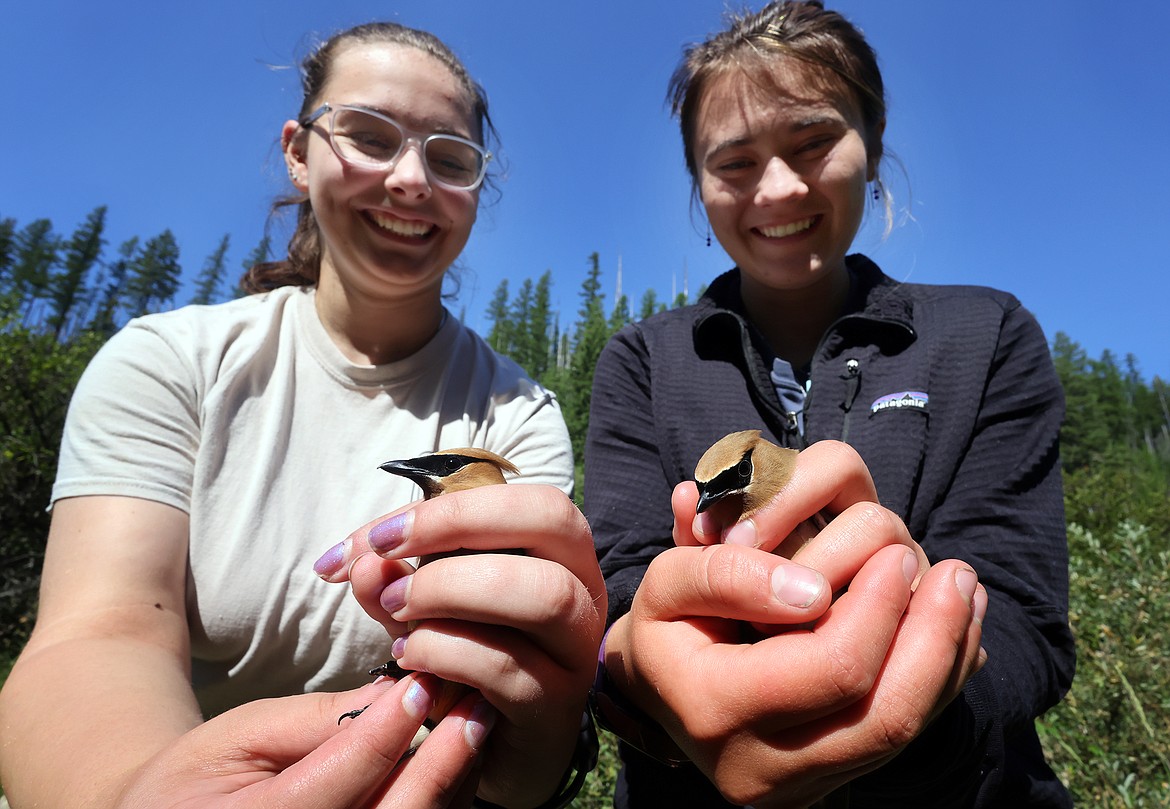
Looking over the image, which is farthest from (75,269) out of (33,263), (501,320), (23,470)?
(23,470)

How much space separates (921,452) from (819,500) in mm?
796

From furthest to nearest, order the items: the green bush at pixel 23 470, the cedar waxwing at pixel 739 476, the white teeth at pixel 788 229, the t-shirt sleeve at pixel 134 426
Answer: the green bush at pixel 23 470, the white teeth at pixel 788 229, the t-shirt sleeve at pixel 134 426, the cedar waxwing at pixel 739 476

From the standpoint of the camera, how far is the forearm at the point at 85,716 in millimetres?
1446

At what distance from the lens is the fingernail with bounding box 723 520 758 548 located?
154 centimetres

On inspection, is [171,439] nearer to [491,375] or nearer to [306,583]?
[306,583]

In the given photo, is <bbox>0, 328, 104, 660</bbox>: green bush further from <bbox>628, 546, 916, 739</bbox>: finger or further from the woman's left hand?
<bbox>628, 546, 916, 739</bbox>: finger

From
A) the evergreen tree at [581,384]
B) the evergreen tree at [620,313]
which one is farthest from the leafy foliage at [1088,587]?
the evergreen tree at [620,313]

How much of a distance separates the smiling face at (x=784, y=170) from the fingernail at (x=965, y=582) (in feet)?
4.77

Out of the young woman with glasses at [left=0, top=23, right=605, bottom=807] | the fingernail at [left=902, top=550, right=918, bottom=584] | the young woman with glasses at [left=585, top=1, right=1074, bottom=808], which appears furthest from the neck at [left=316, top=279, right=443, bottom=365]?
the fingernail at [left=902, top=550, right=918, bottom=584]

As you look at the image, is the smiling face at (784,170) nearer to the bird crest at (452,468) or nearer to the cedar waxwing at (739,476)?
the cedar waxwing at (739,476)

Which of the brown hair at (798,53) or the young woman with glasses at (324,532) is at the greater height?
the brown hair at (798,53)

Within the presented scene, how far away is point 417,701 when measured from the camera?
1.34m

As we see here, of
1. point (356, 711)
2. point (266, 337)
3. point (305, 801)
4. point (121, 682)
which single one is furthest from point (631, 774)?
point (266, 337)

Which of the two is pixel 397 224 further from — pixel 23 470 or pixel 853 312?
pixel 23 470
